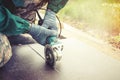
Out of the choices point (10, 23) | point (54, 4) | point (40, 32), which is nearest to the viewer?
point (10, 23)

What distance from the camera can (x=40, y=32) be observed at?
146 cm

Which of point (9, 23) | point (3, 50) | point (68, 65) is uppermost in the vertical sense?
point (9, 23)

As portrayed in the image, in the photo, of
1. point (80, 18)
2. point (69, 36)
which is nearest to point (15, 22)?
point (69, 36)

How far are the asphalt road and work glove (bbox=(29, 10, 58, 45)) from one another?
6.4 inches

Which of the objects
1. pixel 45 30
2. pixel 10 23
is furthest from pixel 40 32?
pixel 10 23

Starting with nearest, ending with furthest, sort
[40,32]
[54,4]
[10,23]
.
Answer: [10,23] → [40,32] → [54,4]

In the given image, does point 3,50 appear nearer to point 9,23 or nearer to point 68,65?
point 9,23

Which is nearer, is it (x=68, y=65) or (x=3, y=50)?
(x=3, y=50)

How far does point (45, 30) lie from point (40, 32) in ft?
0.10

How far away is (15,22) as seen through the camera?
1339 millimetres

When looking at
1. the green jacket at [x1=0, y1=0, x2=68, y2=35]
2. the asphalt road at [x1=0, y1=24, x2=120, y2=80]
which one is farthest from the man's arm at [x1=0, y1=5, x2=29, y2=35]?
the asphalt road at [x1=0, y1=24, x2=120, y2=80]

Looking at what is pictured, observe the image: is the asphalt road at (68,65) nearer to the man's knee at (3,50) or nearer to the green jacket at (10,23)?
the man's knee at (3,50)

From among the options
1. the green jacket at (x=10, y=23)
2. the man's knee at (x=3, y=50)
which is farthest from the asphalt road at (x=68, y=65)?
the green jacket at (x=10, y=23)

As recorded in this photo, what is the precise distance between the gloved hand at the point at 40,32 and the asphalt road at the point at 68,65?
167mm
